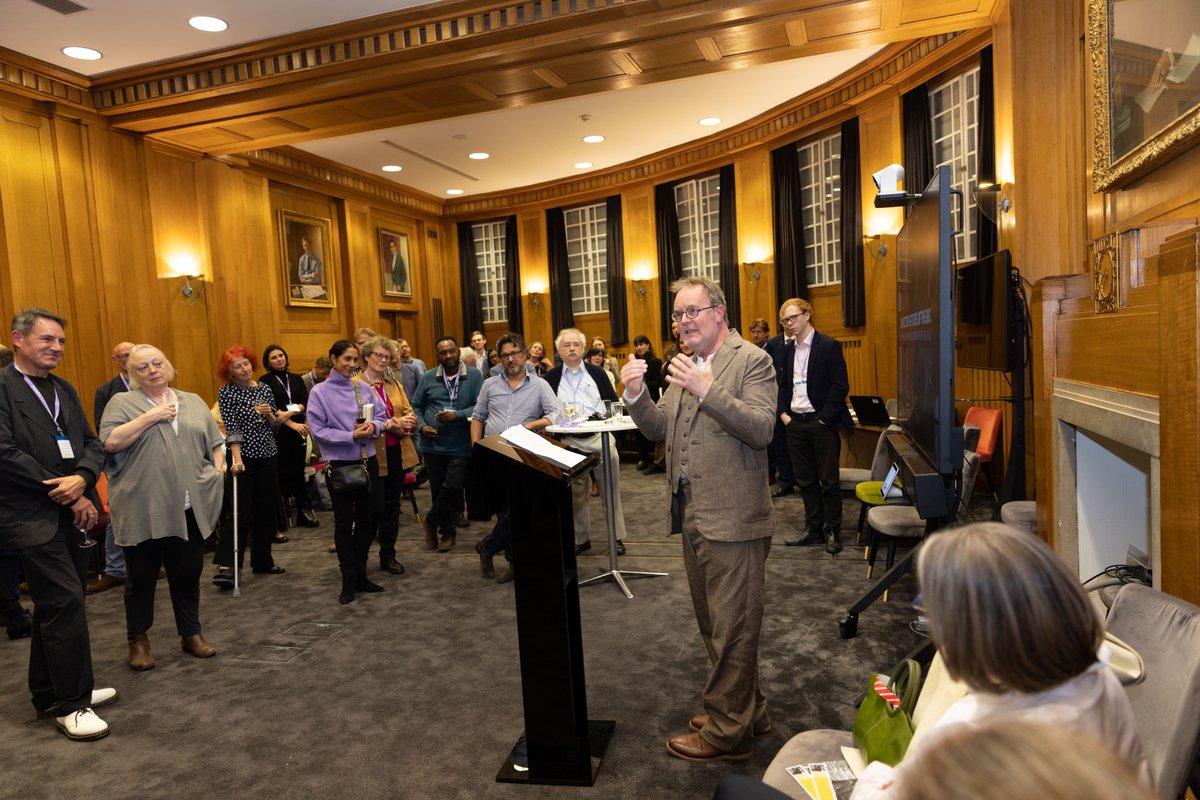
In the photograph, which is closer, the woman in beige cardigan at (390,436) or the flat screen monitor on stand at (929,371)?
the flat screen monitor on stand at (929,371)

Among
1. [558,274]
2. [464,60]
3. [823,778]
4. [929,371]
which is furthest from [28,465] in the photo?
[558,274]

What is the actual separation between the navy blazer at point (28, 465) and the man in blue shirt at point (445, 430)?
8.57 feet

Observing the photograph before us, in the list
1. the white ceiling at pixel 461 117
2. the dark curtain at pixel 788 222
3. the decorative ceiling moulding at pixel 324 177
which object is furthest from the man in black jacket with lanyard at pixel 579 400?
the decorative ceiling moulding at pixel 324 177

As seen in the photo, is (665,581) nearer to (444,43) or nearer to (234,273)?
(444,43)

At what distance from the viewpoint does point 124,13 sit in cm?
530

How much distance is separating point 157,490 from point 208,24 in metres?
4.02

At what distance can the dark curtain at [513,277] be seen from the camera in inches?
485

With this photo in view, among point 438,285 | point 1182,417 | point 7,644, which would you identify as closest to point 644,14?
point 1182,417

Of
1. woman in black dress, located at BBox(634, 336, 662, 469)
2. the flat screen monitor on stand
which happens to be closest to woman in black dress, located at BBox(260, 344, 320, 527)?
woman in black dress, located at BBox(634, 336, 662, 469)

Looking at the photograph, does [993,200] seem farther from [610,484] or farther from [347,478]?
[347,478]

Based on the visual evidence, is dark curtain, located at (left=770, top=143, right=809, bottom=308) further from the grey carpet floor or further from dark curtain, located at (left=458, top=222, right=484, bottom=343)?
dark curtain, located at (left=458, top=222, right=484, bottom=343)

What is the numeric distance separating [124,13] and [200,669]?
4.71m

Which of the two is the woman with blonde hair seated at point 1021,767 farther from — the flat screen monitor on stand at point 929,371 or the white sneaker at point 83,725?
the white sneaker at point 83,725

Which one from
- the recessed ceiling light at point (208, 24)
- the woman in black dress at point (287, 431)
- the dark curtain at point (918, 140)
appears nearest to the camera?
the recessed ceiling light at point (208, 24)
